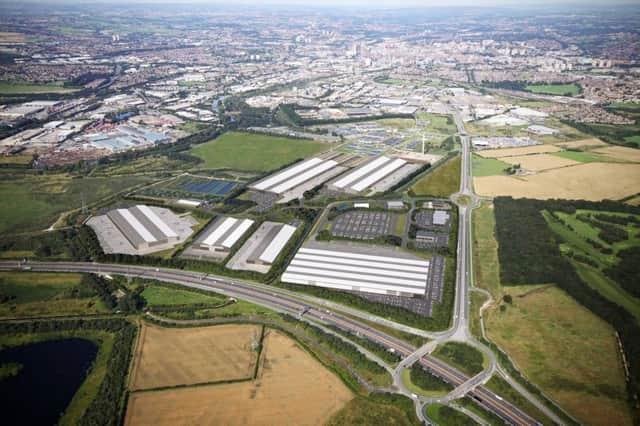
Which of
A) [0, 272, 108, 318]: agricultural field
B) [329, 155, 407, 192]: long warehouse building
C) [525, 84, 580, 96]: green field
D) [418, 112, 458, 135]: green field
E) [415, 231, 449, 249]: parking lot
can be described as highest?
[525, 84, 580, 96]: green field

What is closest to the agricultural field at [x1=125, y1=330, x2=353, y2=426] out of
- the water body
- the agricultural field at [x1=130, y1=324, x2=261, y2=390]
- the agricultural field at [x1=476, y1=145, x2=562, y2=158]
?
the agricultural field at [x1=130, y1=324, x2=261, y2=390]

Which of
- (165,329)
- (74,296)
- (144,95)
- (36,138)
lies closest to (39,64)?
(144,95)

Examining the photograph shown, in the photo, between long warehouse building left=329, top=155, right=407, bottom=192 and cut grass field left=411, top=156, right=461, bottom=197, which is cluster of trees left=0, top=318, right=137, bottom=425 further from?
cut grass field left=411, top=156, right=461, bottom=197

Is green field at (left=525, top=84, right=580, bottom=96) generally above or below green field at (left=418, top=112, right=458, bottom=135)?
above

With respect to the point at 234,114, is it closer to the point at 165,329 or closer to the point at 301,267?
the point at 301,267

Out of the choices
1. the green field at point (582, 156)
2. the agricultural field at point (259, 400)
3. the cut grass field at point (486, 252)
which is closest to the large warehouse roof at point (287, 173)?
the cut grass field at point (486, 252)

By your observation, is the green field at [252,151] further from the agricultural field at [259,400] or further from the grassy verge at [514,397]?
the grassy verge at [514,397]
